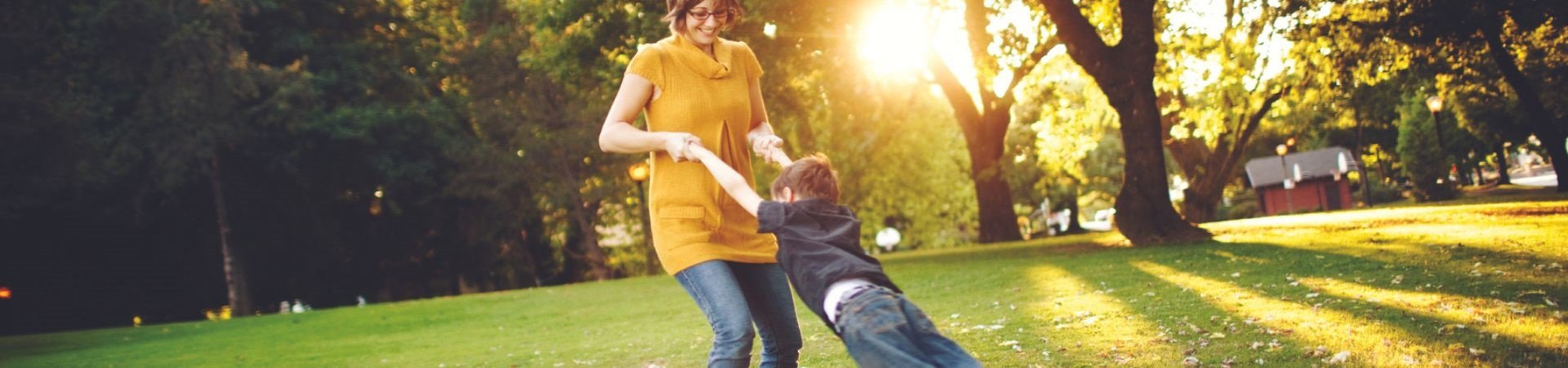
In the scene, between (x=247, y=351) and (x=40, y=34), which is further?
(x=40, y=34)

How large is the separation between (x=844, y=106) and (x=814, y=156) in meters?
24.0

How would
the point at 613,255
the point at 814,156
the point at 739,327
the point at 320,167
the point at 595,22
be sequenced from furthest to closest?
1. the point at 613,255
2. the point at 320,167
3. the point at 595,22
4. the point at 814,156
5. the point at 739,327

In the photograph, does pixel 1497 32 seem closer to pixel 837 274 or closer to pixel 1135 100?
pixel 1135 100

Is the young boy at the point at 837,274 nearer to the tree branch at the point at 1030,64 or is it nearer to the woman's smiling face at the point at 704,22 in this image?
the woman's smiling face at the point at 704,22

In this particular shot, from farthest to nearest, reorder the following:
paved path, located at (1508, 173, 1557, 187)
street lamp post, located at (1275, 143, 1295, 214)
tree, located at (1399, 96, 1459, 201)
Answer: street lamp post, located at (1275, 143, 1295, 214)
paved path, located at (1508, 173, 1557, 187)
tree, located at (1399, 96, 1459, 201)

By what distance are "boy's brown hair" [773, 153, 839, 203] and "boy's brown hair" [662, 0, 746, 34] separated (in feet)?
2.08

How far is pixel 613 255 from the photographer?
5162 centimetres

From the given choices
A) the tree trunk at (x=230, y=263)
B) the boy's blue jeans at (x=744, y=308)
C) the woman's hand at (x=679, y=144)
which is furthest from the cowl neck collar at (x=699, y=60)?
the tree trunk at (x=230, y=263)

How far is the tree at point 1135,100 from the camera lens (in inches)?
860

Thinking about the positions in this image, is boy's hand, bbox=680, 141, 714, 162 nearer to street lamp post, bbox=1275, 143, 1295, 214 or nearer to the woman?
the woman

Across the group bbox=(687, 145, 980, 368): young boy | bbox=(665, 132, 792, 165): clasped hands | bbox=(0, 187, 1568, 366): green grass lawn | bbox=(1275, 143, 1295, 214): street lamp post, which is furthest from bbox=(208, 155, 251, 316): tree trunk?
bbox=(1275, 143, 1295, 214): street lamp post

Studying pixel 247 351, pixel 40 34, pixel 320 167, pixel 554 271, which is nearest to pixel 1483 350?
pixel 247 351

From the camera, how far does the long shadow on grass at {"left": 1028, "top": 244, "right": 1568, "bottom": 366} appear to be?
713 centimetres

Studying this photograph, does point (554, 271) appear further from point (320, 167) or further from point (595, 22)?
point (595, 22)
